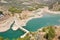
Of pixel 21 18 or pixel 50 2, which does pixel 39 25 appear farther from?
pixel 50 2

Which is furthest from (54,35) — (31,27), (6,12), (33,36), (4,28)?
(6,12)

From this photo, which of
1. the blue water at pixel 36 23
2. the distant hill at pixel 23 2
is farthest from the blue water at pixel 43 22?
the distant hill at pixel 23 2

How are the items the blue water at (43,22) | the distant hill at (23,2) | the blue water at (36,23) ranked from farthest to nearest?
the distant hill at (23,2) < the blue water at (43,22) < the blue water at (36,23)

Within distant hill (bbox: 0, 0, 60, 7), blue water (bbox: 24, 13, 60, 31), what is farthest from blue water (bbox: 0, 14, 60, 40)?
distant hill (bbox: 0, 0, 60, 7)

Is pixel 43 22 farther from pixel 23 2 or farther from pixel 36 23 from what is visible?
pixel 23 2

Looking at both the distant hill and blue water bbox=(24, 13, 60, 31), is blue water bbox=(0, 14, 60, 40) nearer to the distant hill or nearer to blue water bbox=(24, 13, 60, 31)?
blue water bbox=(24, 13, 60, 31)

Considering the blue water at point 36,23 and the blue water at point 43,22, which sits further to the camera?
the blue water at point 43,22

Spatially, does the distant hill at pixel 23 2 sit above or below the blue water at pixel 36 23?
above

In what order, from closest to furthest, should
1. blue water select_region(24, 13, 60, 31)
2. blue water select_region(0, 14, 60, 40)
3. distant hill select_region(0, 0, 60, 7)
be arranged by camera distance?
blue water select_region(0, 14, 60, 40) < blue water select_region(24, 13, 60, 31) < distant hill select_region(0, 0, 60, 7)

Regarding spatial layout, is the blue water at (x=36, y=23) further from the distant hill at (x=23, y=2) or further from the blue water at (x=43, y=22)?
the distant hill at (x=23, y=2)
